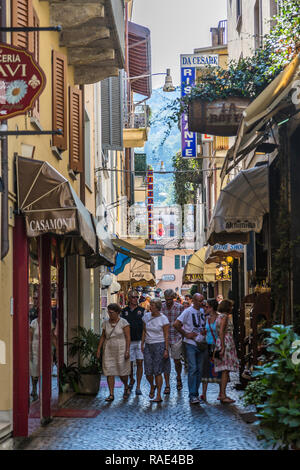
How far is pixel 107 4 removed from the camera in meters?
13.3

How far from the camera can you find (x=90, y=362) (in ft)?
50.1

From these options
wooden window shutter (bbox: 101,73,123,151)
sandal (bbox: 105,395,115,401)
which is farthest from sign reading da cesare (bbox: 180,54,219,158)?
sandal (bbox: 105,395,115,401)

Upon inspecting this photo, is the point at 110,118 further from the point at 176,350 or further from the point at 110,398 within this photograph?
the point at 110,398

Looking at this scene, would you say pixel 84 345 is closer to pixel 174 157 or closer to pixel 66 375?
pixel 66 375

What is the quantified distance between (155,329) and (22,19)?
6159 millimetres

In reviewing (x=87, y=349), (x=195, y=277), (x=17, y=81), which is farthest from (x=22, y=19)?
(x=195, y=277)

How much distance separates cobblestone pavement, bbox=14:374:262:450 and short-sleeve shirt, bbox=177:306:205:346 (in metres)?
1.21

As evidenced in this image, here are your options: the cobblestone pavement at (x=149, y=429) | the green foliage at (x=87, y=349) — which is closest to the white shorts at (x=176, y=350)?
the green foliage at (x=87, y=349)

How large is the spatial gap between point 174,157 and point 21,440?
99.5 ft

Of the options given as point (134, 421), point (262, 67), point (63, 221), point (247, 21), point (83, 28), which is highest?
point (247, 21)

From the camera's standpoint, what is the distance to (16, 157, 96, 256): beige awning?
9.90 meters

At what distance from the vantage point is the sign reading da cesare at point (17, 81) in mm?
7859

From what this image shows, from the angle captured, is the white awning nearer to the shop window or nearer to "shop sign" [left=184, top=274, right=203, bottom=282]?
the shop window
